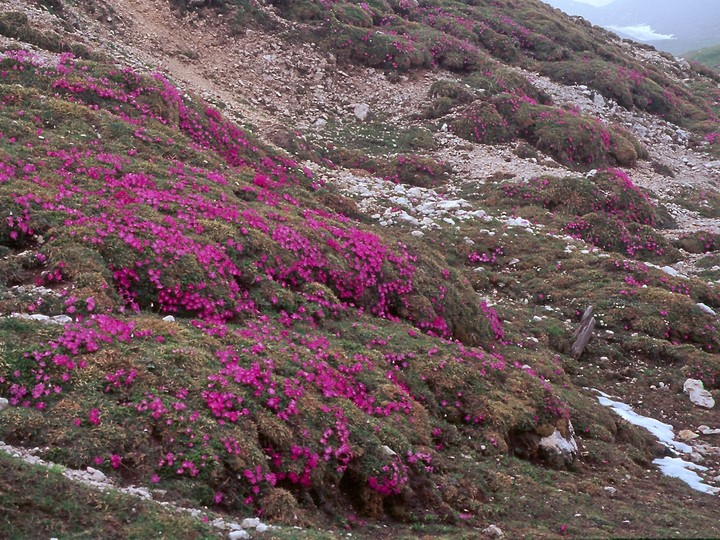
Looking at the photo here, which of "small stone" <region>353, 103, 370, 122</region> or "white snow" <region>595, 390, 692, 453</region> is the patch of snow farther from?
"small stone" <region>353, 103, 370, 122</region>

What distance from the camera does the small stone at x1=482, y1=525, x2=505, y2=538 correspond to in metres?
8.62

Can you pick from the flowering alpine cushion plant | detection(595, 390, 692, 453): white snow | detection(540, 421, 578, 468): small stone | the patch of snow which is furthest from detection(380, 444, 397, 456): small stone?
the patch of snow

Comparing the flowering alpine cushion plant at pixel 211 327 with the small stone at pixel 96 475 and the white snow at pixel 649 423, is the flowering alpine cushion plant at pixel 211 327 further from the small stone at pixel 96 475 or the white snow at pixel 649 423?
the white snow at pixel 649 423

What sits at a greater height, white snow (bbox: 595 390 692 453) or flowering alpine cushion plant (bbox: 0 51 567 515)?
flowering alpine cushion plant (bbox: 0 51 567 515)

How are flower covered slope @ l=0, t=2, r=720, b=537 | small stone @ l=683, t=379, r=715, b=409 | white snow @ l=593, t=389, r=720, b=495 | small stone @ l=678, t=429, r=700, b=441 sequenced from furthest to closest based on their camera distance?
small stone @ l=683, t=379, r=715, b=409 < small stone @ l=678, t=429, r=700, b=441 < white snow @ l=593, t=389, r=720, b=495 < flower covered slope @ l=0, t=2, r=720, b=537

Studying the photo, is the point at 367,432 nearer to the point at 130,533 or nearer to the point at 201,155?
the point at 130,533

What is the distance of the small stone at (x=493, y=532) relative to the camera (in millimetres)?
8617

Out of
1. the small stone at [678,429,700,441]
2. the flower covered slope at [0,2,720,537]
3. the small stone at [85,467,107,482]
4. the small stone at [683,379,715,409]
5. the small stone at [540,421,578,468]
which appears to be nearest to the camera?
the small stone at [85,467,107,482]

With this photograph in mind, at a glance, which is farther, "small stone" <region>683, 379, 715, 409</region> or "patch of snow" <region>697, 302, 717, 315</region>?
"patch of snow" <region>697, 302, 717, 315</region>

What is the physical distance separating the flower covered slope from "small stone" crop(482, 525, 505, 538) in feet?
1.23

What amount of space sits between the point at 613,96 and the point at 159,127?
122 ft

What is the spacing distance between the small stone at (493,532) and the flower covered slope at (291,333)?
375 mm

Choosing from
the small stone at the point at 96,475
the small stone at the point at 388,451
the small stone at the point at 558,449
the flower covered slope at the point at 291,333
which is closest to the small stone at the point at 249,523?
the flower covered slope at the point at 291,333

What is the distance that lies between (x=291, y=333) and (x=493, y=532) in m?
5.01
